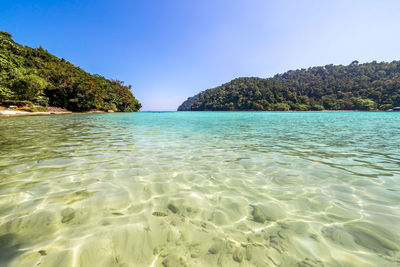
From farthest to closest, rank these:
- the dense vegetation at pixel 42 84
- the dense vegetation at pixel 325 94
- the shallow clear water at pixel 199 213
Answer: the dense vegetation at pixel 325 94 → the dense vegetation at pixel 42 84 → the shallow clear water at pixel 199 213

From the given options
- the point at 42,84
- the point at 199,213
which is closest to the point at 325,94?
the point at 199,213

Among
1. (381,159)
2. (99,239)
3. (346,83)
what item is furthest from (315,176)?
(346,83)

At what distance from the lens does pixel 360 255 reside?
178cm

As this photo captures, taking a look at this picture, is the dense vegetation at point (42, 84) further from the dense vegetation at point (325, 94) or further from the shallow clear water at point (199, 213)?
the dense vegetation at point (325, 94)

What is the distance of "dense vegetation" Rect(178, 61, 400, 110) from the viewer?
316ft

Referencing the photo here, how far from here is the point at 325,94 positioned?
116062mm

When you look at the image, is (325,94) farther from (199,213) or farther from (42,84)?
(42,84)

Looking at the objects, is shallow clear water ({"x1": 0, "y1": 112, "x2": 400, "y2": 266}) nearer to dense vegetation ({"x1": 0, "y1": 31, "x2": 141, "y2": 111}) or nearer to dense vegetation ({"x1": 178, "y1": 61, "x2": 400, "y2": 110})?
dense vegetation ({"x1": 0, "y1": 31, "x2": 141, "y2": 111})

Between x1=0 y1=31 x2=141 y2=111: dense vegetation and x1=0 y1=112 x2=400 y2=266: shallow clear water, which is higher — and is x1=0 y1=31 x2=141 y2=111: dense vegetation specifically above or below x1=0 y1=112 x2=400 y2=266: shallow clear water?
above

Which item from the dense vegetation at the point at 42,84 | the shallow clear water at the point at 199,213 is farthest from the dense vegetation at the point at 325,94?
the shallow clear water at the point at 199,213

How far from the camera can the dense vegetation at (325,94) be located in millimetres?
96250

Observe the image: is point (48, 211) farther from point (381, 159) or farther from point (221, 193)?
point (381, 159)

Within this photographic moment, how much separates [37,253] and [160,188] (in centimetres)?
185

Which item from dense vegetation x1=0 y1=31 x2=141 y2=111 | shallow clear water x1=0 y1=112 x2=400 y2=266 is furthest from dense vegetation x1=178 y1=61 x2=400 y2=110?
shallow clear water x1=0 y1=112 x2=400 y2=266
